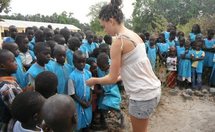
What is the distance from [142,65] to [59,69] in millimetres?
1587

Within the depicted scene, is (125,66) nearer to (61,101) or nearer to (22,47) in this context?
(61,101)

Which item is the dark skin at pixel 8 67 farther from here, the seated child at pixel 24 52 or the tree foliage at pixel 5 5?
the tree foliage at pixel 5 5

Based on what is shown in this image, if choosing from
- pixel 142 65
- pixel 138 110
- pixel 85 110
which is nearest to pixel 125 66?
pixel 142 65

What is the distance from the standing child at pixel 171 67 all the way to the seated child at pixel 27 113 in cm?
Result: 556

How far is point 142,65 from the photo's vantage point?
276cm

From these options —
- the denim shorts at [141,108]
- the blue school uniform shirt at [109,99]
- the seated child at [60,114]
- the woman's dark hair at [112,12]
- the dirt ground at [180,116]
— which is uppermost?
the woman's dark hair at [112,12]

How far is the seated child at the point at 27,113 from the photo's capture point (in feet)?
7.18

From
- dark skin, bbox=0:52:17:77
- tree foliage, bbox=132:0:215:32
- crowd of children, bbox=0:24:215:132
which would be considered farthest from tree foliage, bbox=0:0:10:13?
dark skin, bbox=0:52:17:77

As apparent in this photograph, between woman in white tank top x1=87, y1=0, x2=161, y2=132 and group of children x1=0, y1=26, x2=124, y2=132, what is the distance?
58cm

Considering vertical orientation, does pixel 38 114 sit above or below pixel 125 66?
below

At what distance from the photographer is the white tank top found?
275cm

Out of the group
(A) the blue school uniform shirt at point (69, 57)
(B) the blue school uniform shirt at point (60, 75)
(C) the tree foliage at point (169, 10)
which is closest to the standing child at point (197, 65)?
(A) the blue school uniform shirt at point (69, 57)

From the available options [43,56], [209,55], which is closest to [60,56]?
[43,56]

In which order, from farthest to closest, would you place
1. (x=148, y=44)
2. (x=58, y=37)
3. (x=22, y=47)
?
(x=148, y=44) → (x=58, y=37) → (x=22, y=47)
